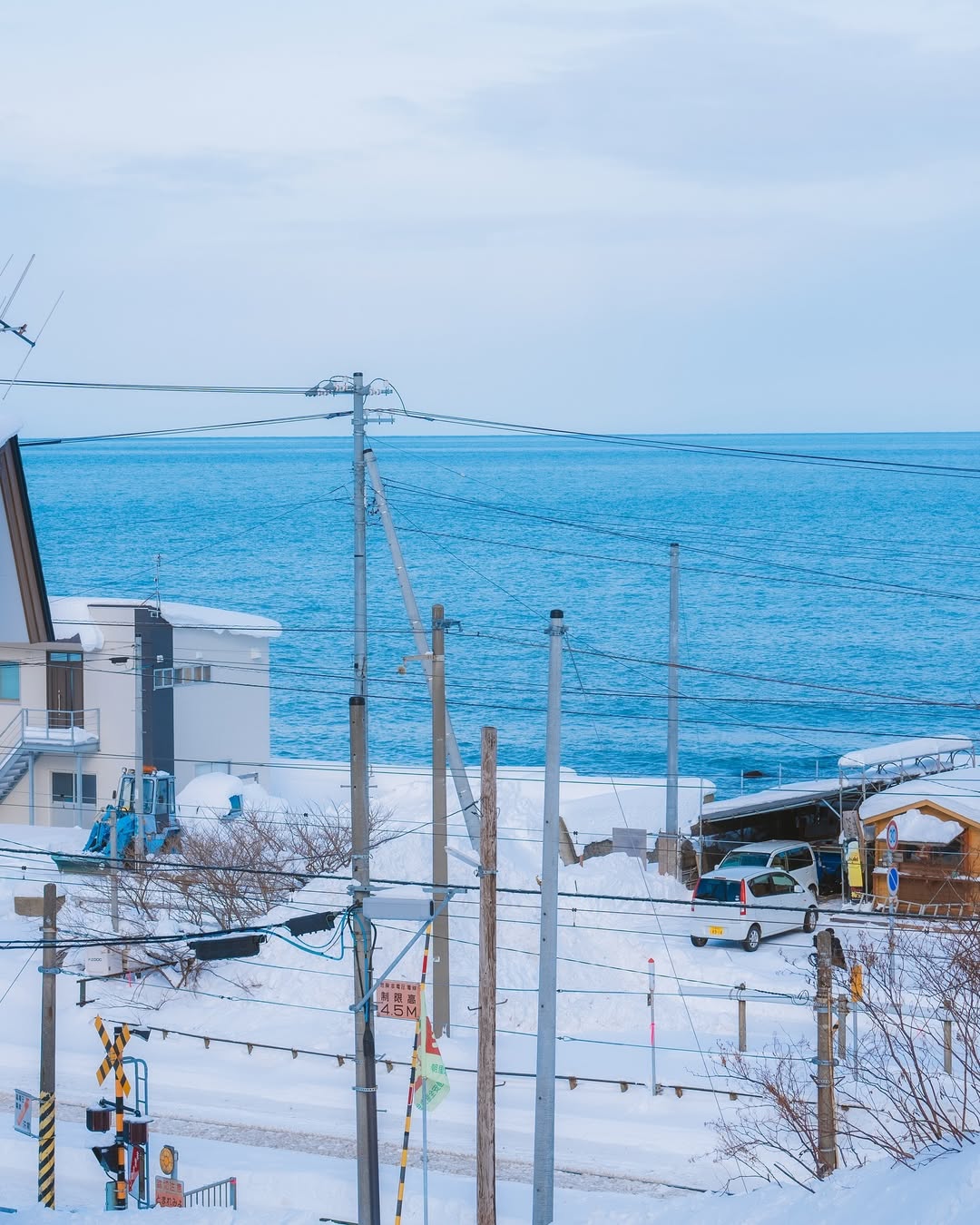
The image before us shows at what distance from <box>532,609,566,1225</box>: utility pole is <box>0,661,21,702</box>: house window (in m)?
25.0

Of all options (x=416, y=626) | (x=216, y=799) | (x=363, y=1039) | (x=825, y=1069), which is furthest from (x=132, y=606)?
(x=825, y=1069)

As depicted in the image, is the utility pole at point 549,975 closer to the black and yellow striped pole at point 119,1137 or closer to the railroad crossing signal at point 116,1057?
the black and yellow striped pole at point 119,1137

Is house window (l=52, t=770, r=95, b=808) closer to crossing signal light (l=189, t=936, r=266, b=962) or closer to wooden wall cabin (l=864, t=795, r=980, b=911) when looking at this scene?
wooden wall cabin (l=864, t=795, r=980, b=911)

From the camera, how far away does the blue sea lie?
67438 mm

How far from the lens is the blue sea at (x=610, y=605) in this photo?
67.4m

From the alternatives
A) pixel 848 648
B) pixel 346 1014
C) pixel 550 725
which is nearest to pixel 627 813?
pixel 346 1014

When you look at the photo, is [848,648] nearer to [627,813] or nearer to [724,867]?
[627,813]

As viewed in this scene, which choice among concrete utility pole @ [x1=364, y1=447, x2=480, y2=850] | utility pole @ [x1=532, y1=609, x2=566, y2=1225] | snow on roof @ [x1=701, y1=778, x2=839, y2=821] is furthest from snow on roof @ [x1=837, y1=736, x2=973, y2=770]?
utility pole @ [x1=532, y1=609, x2=566, y2=1225]

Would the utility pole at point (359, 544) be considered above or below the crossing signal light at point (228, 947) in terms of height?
above

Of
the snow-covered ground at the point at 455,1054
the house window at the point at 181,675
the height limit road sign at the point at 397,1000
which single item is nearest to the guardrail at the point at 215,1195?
the snow-covered ground at the point at 455,1054

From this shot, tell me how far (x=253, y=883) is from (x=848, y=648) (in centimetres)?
6577

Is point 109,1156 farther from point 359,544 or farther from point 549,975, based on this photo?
point 359,544

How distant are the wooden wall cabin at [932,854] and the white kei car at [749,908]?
206 centimetres

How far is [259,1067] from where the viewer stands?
72.0 ft
